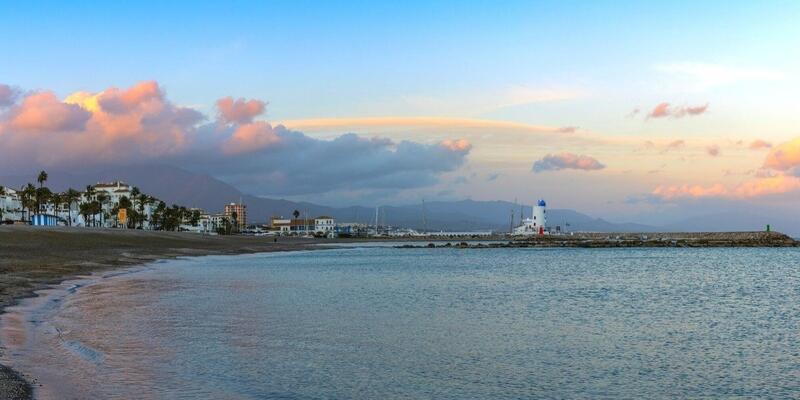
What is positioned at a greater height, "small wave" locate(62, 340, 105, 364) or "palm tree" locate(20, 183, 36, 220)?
"palm tree" locate(20, 183, 36, 220)

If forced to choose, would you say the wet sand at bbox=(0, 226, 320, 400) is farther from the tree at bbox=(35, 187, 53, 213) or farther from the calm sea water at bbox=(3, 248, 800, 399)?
the tree at bbox=(35, 187, 53, 213)

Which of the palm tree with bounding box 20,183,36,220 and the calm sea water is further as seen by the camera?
the palm tree with bounding box 20,183,36,220

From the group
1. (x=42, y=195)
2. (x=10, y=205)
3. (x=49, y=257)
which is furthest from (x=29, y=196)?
(x=49, y=257)

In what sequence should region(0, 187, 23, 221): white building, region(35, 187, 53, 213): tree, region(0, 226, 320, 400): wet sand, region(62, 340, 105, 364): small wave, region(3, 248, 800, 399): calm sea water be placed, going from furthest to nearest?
1. region(0, 187, 23, 221): white building
2. region(35, 187, 53, 213): tree
3. region(0, 226, 320, 400): wet sand
4. region(62, 340, 105, 364): small wave
5. region(3, 248, 800, 399): calm sea water

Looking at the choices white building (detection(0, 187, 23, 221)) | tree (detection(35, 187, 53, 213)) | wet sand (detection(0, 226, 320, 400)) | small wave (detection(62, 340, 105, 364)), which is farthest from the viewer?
white building (detection(0, 187, 23, 221))

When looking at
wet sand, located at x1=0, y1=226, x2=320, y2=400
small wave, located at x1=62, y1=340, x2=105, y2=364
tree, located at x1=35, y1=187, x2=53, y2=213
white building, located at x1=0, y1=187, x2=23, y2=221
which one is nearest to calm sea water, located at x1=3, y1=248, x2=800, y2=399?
small wave, located at x1=62, y1=340, x2=105, y2=364

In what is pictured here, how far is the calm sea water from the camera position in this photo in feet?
46.7

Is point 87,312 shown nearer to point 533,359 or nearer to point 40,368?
point 40,368

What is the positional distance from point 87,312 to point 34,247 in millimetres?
40750

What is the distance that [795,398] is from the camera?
1369 centimetres

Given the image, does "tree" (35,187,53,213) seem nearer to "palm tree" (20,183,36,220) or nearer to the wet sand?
"palm tree" (20,183,36,220)

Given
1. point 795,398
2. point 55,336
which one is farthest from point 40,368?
point 795,398

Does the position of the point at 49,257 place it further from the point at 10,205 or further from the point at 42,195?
the point at 10,205

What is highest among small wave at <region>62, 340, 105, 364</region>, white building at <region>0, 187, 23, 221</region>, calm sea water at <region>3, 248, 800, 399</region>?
white building at <region>0, 187, 23, 221</region>
